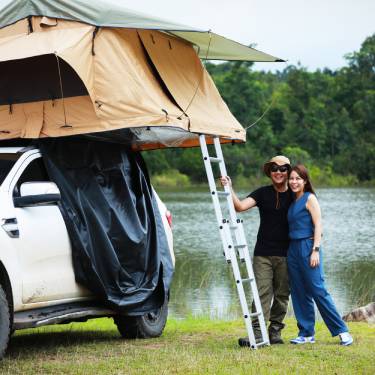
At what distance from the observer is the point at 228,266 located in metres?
22.2

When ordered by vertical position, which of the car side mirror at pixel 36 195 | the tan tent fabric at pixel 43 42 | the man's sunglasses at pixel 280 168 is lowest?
the man's sunglasses at pixel 280 168

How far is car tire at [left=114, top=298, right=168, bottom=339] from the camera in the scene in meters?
9.98

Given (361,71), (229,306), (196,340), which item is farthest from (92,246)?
(361,71)

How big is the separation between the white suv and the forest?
7343 centimetres

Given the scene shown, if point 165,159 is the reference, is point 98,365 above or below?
above

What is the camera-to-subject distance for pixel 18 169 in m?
8.63

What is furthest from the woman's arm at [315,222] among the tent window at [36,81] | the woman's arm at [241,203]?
the tent window at [36,81]

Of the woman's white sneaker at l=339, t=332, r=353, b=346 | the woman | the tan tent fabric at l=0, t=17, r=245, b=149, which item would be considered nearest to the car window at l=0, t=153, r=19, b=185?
the tan tent fabric at l=0, t=17, r=245, b=149

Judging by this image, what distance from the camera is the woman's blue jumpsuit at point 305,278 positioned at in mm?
9508

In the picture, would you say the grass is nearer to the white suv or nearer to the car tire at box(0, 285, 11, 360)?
the car tire at box(0, 285, 11, 360)

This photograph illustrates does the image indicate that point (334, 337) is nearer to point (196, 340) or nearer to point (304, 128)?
point (196, 340)

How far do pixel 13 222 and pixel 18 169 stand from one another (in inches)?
24.9

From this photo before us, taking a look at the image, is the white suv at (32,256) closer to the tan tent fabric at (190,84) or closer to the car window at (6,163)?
the car window at (6,163)

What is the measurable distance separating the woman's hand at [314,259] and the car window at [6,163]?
2.94 meters
